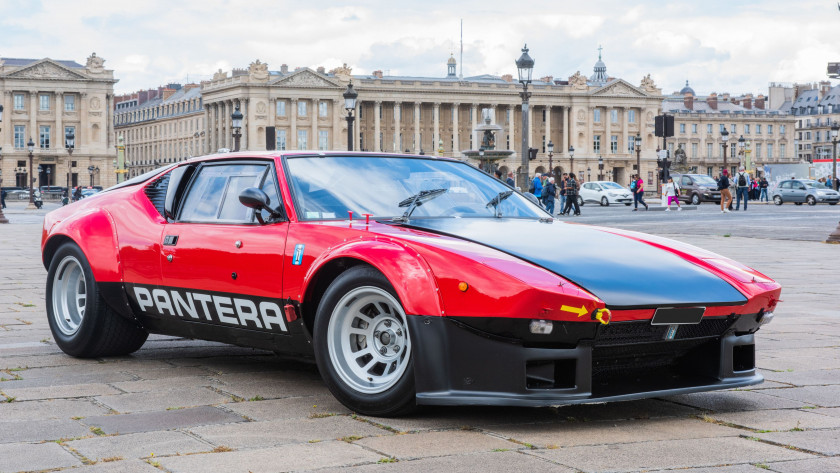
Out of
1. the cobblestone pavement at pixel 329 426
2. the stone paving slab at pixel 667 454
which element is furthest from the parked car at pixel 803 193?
the stone paving slab at pixel 667 454

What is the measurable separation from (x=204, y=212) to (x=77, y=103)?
12297cm

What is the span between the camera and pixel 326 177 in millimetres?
5852

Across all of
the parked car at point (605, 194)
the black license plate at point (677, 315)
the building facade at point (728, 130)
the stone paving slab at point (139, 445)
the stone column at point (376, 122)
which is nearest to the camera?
the stone paving slab at point (139, 445)

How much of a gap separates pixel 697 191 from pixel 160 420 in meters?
52.7

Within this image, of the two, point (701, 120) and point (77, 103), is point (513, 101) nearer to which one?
point (701, 120)

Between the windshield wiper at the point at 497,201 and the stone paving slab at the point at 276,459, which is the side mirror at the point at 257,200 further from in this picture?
the stone paving slab at the point at 276,459

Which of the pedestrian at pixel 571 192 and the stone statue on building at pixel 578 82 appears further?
the stone statue on building at pixel 578 82

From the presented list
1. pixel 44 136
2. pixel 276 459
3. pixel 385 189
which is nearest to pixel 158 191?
pixel 385 189

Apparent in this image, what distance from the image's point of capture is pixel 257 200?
5559 mm

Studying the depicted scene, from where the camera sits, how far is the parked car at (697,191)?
55.1m

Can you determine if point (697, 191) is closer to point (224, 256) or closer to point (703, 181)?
point (703, 181)

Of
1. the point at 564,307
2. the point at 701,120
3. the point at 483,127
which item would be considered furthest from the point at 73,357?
the point at 701,120

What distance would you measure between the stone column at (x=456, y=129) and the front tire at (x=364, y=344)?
447ft

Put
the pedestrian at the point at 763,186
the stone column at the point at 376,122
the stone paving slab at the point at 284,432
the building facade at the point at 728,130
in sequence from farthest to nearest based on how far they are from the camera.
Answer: the building facade at the point at 728,130 → the stone column at the point at 376,122 → the pedestrian at the point at 763,186 → the stone paving slab at the point at 284,432
